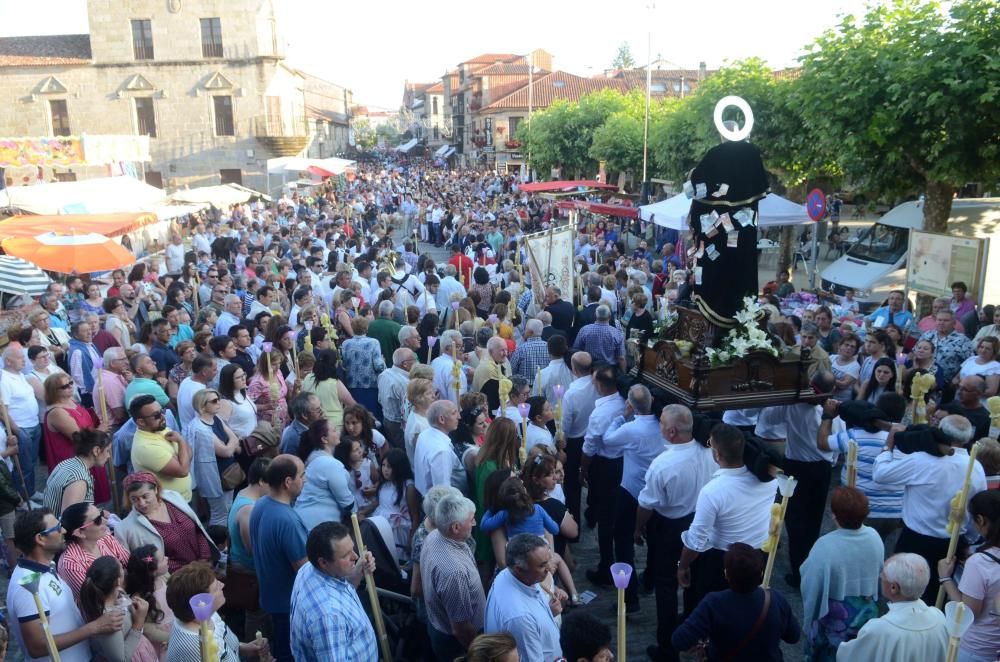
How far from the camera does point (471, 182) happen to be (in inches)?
1834

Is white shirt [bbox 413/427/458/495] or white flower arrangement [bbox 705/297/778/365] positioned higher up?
white flower arrangement [bbox 705/297/778/365]

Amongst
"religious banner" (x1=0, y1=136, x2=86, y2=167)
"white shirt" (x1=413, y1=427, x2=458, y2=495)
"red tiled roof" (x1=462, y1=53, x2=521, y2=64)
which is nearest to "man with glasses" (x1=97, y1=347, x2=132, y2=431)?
"white shirt" (x1=413, y1=427, x2=458, y2=495)

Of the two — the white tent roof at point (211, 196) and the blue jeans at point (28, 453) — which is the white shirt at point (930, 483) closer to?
the blue jeans at point (28, 453)

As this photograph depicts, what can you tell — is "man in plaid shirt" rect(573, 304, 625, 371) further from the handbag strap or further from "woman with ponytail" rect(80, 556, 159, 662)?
"woman with ponytail" rect(80, 556, 159, 662)

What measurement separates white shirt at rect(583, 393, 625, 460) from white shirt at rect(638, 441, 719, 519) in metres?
0.89

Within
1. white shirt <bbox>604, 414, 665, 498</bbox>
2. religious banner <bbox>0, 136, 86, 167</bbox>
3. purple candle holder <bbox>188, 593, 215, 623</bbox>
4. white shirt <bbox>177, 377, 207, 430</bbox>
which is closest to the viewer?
purple candle holder <bbox>188, 593, 215, 623</bbox>

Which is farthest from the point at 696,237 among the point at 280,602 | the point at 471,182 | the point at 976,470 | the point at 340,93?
the point at 340,93

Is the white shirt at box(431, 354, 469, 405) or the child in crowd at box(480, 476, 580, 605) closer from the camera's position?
the child in crowd at box(480, 476, 580, 605)

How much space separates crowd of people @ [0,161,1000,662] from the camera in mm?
3482

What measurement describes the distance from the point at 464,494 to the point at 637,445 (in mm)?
1303

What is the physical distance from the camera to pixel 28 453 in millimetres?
6770

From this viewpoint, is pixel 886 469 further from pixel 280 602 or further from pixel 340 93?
pixel 340 93

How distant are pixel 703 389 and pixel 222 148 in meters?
36.9

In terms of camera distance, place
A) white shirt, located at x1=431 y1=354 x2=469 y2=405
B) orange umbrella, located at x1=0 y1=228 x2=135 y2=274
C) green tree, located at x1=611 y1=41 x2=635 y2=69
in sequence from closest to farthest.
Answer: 1. white shirt, located at x1=431 y1=354 x2=469 y2=405
2. orange umbrella, located at x1=0 y1=228 x2=135 y2=274
3. green tree, located at x1=611 y1=41 x2=635 y2=69
